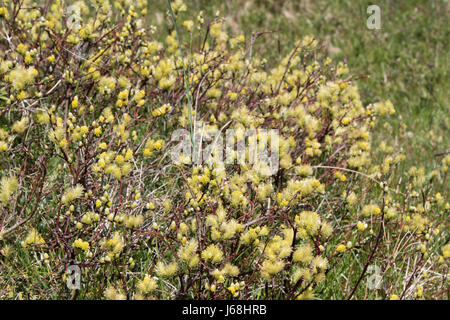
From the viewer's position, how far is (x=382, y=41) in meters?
5.91

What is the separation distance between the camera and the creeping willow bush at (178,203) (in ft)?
6.86

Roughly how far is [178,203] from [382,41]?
4.34 m

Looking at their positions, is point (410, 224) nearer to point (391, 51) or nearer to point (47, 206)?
point (47, 206)

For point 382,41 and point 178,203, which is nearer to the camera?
point 178,203

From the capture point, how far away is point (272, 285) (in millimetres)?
2246

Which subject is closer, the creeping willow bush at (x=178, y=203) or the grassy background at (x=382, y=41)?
the creeping willow bush at (x=178, y=203)

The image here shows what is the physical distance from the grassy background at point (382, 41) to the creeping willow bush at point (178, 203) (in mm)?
1435

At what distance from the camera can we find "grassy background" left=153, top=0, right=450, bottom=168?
Answer: 489 centimetres

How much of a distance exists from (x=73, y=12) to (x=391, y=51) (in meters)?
4.00

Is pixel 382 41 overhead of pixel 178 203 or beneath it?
overhead

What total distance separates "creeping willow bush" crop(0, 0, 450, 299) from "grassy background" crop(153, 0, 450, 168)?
1435 millimetres

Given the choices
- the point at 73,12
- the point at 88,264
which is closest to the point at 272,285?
the point at 88,264
